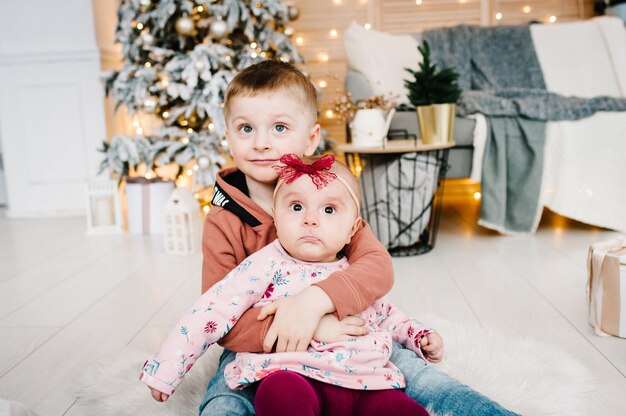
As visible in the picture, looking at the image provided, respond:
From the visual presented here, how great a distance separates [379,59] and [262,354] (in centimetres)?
208

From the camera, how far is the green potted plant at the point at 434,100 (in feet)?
6.67

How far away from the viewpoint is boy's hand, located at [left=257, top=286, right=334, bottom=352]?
83cm

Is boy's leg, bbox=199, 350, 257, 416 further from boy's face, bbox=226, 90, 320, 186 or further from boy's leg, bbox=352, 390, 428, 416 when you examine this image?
boy's face, bbox=226, 90, 320, 186

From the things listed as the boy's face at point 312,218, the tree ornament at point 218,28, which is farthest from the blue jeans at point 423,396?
the tree ornament at point 218,28

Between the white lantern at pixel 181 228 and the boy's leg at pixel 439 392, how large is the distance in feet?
4.57

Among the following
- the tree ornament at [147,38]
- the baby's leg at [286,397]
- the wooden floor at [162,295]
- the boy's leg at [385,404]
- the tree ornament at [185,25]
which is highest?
the tree ornament at [185,25]

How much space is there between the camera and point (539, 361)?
113 centimetres

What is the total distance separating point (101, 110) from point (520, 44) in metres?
2.28

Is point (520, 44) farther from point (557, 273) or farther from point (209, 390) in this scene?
point (209, 390)

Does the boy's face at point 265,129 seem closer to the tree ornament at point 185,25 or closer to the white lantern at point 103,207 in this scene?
the tree ornament at point 185,25

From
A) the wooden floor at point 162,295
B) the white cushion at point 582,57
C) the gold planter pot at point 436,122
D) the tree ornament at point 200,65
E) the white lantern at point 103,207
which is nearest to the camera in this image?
the wooden floor at point 162,295

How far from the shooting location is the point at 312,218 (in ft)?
2.91

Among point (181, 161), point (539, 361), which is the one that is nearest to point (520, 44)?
point (181, 161)

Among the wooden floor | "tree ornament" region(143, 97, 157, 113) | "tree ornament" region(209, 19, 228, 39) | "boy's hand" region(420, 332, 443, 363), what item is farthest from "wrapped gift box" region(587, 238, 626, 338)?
"tree ornament" region(143, 97, 157, 113)
